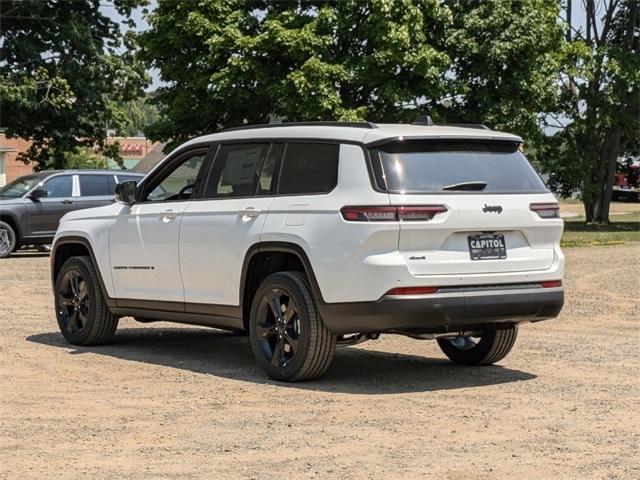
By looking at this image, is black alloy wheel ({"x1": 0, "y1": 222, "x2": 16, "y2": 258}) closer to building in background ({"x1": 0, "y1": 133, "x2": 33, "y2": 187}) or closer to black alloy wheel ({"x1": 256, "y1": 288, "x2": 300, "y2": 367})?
black alloy wheel ({"x1": 256, "y1": 288, "x2": 300, "y2": 367})

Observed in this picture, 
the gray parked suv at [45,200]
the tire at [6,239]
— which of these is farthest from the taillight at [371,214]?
the tire at [6,239]

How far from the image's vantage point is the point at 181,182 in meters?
10.8

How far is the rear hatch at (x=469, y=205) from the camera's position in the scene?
8782mm

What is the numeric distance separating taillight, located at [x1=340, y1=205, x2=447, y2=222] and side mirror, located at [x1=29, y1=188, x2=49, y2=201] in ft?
57.9

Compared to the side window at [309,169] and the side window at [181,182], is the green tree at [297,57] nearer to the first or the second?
the side window at [181,182]

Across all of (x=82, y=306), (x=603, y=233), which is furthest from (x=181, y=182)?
(x=603, y=233)

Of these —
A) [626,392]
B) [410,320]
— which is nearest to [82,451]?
[410,320]

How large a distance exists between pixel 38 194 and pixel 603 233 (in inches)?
683

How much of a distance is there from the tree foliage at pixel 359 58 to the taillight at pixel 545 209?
28.7 meters

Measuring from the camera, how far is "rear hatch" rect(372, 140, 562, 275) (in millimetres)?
8782

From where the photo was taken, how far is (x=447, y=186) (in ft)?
29.6

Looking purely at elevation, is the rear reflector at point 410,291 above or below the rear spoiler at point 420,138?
below

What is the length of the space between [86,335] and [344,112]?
89.9 feet

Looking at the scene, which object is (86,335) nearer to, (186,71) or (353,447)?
(353,447)
